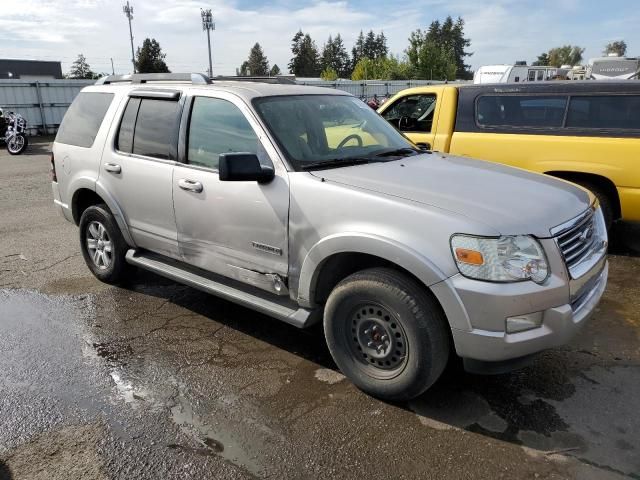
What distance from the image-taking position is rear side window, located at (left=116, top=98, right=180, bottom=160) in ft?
13.7

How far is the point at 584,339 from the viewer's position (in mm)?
4012

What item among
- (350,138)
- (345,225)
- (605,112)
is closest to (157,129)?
(350,138)

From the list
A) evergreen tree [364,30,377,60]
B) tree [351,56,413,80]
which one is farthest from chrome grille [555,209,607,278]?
evergreen tree [364,30,377,60]

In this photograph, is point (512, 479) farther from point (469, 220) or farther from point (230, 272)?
point (230, 272)

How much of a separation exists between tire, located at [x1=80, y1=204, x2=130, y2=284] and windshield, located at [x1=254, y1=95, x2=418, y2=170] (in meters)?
2.00

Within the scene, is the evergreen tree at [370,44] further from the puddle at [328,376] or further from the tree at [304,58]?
the puddle at [328,376]

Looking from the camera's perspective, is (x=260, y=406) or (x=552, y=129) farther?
(x=552, y=129)

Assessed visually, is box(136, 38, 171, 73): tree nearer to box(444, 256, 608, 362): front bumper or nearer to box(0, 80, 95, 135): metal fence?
box(0, 80, 95, 135): metal fence

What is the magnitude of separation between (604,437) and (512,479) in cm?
Answer: 68

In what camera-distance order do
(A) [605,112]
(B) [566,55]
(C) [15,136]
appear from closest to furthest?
(A) [605,112], (C) [15,136], (B) [566,55]

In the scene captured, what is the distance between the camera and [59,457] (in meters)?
2.76

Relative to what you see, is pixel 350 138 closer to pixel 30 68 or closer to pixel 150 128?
pixel 150 128

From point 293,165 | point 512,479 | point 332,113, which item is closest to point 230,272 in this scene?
point 293,165

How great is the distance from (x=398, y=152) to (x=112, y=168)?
8.04 ft
